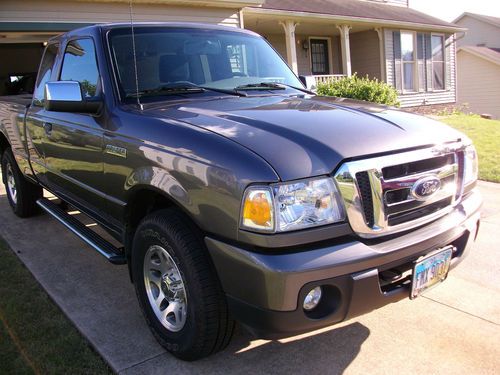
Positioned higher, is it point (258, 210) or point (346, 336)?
point (258, 210)

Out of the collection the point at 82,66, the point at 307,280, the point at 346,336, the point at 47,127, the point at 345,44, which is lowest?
the point at 346,336

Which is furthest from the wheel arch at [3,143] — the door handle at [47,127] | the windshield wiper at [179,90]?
the windshield wiper at [179,90]

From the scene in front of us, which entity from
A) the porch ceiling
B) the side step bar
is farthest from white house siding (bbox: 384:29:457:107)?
the side step bar

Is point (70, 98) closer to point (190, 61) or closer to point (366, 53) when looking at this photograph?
point (190, 61)

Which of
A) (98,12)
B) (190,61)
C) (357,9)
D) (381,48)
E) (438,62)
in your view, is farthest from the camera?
(438,62)

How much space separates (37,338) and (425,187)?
2.47m

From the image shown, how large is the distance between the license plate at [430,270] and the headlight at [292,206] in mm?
559

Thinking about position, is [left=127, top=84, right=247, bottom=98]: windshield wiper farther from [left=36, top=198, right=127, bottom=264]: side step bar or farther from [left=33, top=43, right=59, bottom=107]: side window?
[left=33, top=43, right=59, bottom=107]: side window

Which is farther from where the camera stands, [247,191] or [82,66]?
[82,66]

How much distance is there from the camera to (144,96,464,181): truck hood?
2.21 metres

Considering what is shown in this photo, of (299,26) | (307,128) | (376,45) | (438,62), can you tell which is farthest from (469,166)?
(438,62)

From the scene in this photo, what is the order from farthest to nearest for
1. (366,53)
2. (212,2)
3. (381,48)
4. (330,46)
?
(330,46), (366,53), (381,48), (212,2)

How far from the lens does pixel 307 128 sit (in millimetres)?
2471

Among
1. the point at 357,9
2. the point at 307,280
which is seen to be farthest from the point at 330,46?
the point at 307,280
